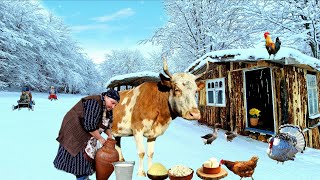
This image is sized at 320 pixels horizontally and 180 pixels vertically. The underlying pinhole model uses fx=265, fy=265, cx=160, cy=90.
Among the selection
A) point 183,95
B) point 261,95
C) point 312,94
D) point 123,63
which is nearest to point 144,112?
point 183,95

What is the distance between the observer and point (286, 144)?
6082mm

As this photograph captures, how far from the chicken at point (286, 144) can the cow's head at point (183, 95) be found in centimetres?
283

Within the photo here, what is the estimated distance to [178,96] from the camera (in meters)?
4.45

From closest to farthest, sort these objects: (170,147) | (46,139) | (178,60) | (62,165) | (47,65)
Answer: (62,165) → (170,147) → (46,139) → (178,60) → (47,65)

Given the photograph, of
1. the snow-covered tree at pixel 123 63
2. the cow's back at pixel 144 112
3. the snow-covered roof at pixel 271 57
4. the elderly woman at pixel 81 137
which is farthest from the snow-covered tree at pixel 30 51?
the elderly woman at pixel 81 137

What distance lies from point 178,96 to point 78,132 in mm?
1765

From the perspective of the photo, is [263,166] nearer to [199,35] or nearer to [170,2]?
[199,35]

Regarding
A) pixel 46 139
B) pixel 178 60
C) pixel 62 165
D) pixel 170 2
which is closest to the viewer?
pixel 62 165

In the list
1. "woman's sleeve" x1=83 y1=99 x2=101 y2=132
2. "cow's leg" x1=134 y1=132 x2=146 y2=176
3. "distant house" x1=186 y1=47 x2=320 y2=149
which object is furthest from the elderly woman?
"distant house" x1=186 y1=47 x2=320 y2=149

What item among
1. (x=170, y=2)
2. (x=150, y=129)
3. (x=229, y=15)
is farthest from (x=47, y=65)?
(x=150, y=129)

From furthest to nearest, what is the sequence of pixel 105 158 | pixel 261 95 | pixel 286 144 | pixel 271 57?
pixel 261 95, pixel 271 57, pixel 286 144, pixel 105 158

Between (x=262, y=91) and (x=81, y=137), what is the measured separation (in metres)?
10.9

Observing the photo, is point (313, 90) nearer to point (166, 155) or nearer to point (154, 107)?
point (166, 155)

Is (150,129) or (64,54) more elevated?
(64,54)
